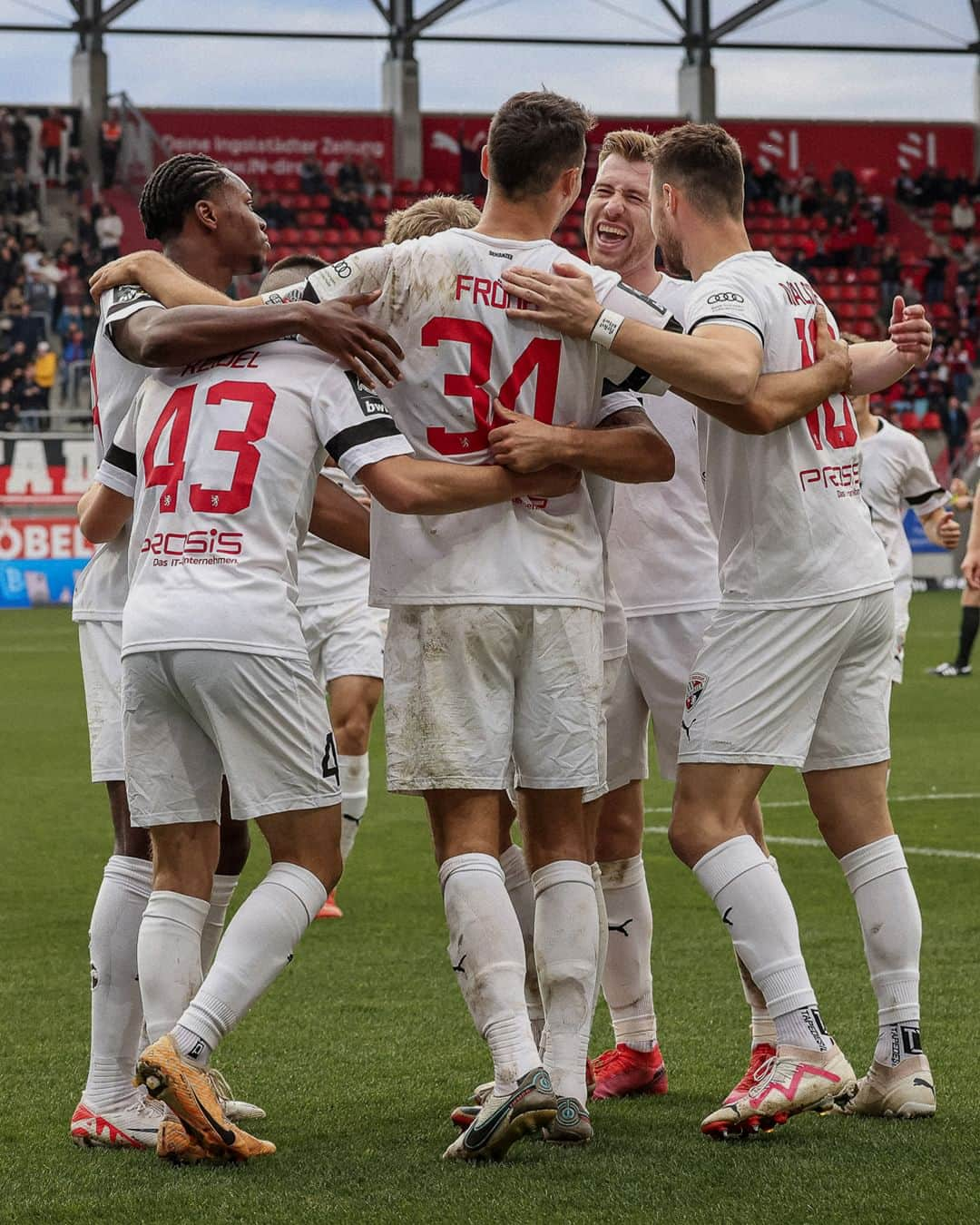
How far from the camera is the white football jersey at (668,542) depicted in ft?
15.2

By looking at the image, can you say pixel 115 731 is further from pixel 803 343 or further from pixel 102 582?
pixel 803 343

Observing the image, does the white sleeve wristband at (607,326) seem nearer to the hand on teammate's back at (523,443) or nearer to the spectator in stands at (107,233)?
the hand on teammate's back at (523,443)

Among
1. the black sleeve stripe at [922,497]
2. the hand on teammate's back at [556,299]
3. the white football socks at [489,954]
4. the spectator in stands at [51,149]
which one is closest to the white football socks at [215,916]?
the white football socks at [489,954]

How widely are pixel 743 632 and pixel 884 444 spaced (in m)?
5.76

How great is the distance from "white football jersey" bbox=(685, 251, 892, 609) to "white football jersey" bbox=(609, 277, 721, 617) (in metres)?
0.44

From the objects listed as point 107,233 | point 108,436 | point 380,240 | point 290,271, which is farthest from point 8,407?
point 108,436

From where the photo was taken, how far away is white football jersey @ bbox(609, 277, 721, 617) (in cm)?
464

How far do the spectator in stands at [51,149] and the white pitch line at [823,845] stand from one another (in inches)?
1011

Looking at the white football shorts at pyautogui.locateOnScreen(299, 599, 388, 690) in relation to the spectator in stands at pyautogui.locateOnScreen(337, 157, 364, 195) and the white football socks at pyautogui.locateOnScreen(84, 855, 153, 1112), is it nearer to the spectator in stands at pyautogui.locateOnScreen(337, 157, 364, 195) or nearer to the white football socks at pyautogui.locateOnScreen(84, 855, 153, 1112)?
the white football socks at pyautogui.locateOnScreen(84, 855, 153, 1112)

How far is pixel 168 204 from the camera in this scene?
13.4ft

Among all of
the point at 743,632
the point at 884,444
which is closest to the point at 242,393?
the point at 743,632

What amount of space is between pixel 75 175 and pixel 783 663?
1158 inches

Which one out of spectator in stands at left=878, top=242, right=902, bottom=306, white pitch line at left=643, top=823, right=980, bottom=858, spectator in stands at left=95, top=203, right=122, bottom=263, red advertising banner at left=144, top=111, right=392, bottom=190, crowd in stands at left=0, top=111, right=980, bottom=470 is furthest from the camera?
red advertising banner at left=144, top=111, right=392, bottom=190

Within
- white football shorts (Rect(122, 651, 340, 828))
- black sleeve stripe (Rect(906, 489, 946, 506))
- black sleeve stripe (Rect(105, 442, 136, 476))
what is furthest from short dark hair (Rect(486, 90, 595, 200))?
black sleeve stripe (Rect(906, 489, 946, 506))
